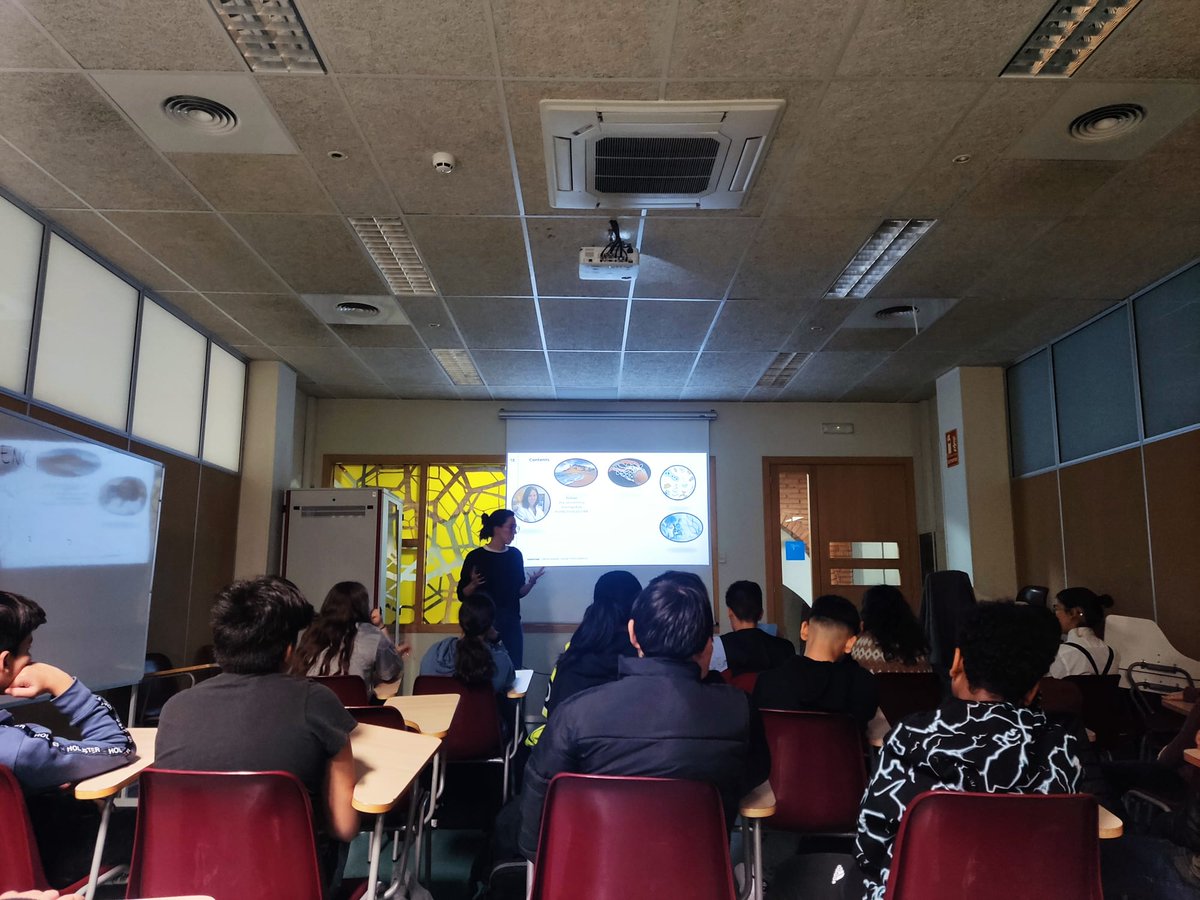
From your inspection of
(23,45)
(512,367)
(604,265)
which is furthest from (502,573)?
(23,45)

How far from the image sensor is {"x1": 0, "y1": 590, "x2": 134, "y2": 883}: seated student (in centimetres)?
176

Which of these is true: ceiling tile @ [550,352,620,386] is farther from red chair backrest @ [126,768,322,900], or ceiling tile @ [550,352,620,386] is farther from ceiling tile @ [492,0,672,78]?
red chair backrest @ [126,768,322,900]

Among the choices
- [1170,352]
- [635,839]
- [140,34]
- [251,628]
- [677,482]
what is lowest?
[635,839]

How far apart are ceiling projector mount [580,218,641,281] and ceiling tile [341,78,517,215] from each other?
0.45m

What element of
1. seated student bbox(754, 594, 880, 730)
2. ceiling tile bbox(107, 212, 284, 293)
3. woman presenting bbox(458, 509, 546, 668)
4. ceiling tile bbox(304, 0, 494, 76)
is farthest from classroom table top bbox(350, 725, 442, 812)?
woman presenting bbox(458, 509, 546, 668)

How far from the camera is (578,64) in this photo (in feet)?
8.86

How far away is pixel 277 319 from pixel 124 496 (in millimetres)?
1658

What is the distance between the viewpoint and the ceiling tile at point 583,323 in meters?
4.99

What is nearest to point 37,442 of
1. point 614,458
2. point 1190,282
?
point 614,458

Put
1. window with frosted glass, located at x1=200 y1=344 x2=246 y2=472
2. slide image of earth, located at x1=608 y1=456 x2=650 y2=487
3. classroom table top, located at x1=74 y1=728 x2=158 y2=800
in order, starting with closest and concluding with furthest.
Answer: classroom table top, located at x1=74 y1=728 x2=158 y2=800
window with frosted glass, located at x1=200 y1=344 x2=246 y2=472
slide image of earth, located at x1=608 y1=456 x2=650 y2=487

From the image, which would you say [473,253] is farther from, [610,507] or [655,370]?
[610,507]

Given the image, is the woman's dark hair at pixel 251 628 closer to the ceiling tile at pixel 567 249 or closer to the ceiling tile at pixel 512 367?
the ceiling tile at pixel 567 249

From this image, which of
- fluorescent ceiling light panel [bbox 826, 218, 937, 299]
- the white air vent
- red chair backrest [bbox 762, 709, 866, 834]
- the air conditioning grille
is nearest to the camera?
red chair backrest [bbox 762, 709, 866, 834]

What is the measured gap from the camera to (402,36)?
8.47ft
